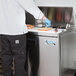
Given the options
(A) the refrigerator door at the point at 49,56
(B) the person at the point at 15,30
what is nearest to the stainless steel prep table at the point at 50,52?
(A) the refrigerator door at the point at 49,56

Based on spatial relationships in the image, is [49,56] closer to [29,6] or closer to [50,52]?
[50,52]

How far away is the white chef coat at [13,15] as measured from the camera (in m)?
2.87

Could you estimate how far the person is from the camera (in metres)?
2.88

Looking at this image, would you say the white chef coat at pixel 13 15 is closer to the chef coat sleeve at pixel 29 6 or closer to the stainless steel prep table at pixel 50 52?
the chef coat sleeve at pixel 29 6

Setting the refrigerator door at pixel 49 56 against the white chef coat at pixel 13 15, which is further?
the refrigerator door at pixel 49 56

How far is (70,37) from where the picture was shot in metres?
3.60

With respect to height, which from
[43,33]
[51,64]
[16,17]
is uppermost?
[16,17]

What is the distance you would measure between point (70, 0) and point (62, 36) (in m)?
0.66

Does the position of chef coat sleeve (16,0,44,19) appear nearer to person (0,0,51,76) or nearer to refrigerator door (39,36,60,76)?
person (0,0,51,76)

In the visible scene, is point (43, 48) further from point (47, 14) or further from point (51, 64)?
point (47, 14)

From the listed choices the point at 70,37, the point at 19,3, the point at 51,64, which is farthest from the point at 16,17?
the point at 70,37

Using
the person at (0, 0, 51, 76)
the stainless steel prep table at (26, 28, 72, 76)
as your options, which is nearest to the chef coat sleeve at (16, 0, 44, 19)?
the person at (0, 0, 51, 76)

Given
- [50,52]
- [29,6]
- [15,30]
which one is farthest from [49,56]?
[29,6]

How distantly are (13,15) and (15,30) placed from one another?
209 millimetres
